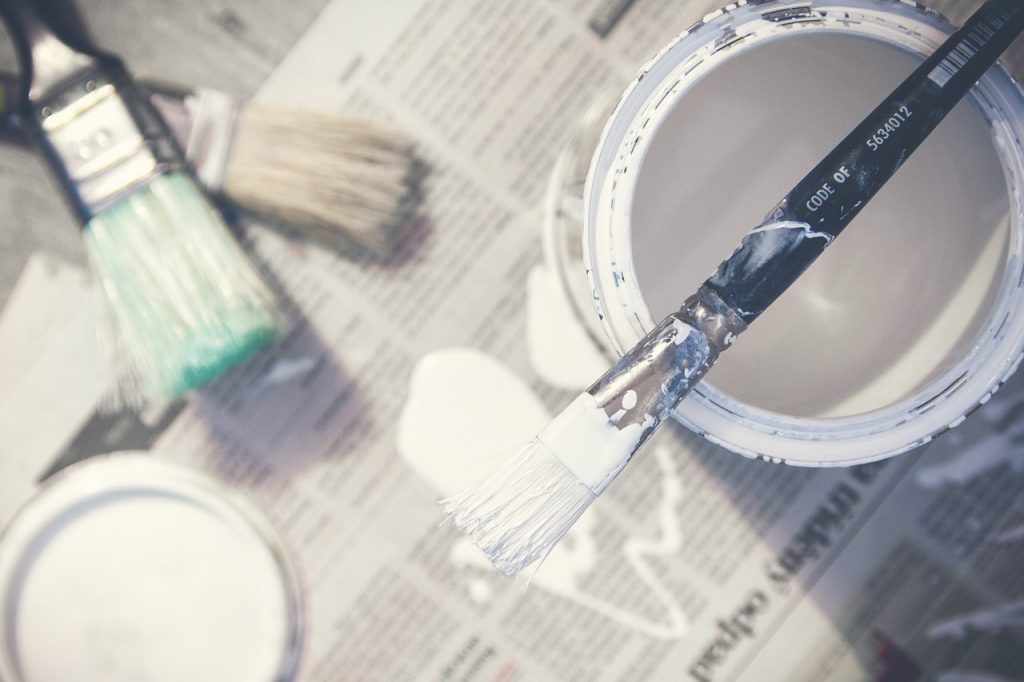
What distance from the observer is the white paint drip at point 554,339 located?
0.52 metres

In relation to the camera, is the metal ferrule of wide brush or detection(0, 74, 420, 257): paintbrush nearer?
the metal ferrule of wide brush

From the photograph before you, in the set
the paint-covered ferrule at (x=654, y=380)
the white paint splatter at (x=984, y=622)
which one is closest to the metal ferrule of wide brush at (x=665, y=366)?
the paint-covered ferrule at (x=654, y=380)

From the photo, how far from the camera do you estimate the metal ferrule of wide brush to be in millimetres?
319

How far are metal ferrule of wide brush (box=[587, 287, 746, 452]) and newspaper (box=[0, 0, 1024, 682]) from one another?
7.8 inches

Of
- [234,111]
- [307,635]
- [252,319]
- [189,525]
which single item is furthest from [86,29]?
[307,635]

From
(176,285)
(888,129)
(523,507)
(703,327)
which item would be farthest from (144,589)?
(888,129)

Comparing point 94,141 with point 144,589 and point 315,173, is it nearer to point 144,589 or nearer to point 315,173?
point 315,173

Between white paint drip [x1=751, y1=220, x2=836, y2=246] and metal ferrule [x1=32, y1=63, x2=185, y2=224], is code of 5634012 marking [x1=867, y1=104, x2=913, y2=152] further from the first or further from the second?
metal ferrule [x1=32, y1=63, x2=185, y2=224]

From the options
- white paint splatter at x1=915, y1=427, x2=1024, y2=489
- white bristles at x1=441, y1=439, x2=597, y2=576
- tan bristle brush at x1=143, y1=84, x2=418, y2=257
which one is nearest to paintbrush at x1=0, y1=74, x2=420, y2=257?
tan bristle brush at x1=143, y1=84, x2=418, y2=257

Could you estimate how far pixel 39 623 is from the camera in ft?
1.69

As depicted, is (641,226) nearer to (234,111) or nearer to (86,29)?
(234,111)

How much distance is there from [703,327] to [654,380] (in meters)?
0.03

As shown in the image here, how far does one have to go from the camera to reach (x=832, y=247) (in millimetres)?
456

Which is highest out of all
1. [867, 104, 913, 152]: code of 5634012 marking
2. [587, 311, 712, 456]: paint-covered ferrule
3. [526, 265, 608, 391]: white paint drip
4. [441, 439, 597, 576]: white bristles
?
[867, 104, 913, 152]: code of 5634012 marking
